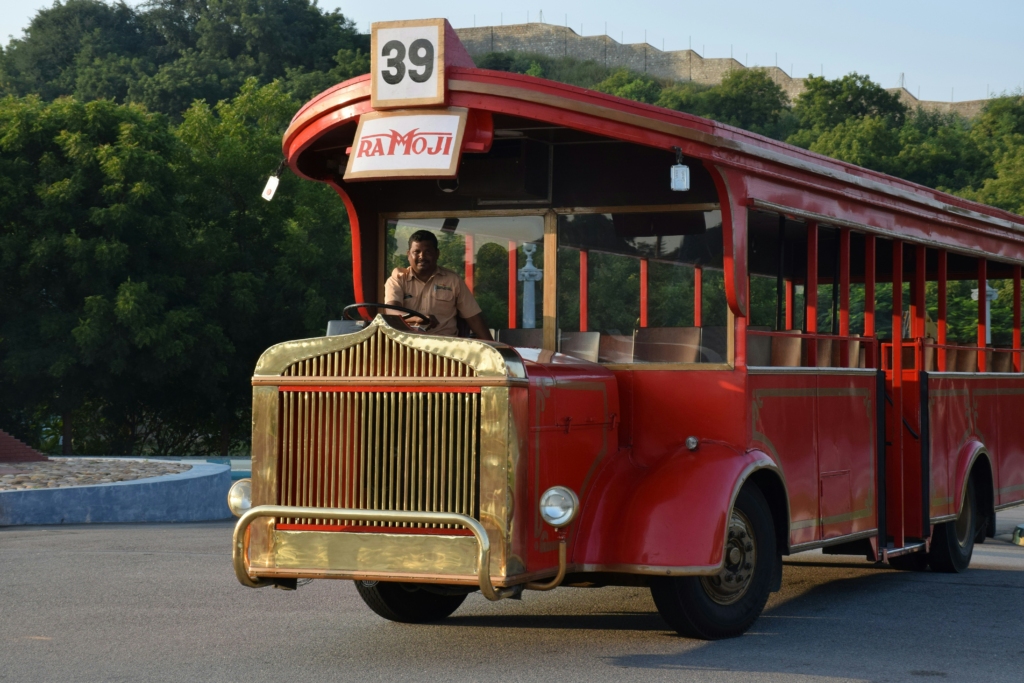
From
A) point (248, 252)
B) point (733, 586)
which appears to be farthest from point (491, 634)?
point (248, 252)

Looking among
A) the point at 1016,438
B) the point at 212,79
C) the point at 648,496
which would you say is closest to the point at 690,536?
the point at 648,496

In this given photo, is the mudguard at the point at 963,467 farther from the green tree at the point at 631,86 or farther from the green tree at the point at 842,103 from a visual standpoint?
the green tree at the point at 631,86

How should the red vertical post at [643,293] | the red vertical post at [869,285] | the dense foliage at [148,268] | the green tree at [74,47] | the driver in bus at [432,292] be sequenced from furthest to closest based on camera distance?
the green tree at [74,47], the dense foliage at [148,268], the red vertical post at [869,285], the red vertical post at [643,293], the driver in bus at [432,292]

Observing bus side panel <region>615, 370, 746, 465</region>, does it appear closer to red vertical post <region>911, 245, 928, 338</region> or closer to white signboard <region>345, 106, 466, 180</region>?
white signboard <region>345, 106, 466, 180</region>

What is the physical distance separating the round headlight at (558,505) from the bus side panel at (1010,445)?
6.12 m

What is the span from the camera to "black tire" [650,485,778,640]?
7.61 metres

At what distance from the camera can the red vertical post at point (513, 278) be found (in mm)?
8430

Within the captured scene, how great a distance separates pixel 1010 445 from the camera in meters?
12.4

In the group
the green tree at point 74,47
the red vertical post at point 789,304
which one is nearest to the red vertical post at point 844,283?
the red vertical post at point 789,304

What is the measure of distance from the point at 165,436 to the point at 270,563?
30.8 m

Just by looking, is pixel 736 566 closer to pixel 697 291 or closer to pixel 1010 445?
pixel 697 291

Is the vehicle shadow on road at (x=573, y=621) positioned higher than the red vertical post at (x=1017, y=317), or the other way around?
the red vertical post at (x=1017, y=317)

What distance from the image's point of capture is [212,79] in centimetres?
7150

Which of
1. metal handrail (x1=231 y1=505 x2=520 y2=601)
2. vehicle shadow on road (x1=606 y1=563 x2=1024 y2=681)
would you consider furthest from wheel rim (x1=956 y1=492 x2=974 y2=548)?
metal handrail (x1=231 y1=505 x2=520 y2=601)
